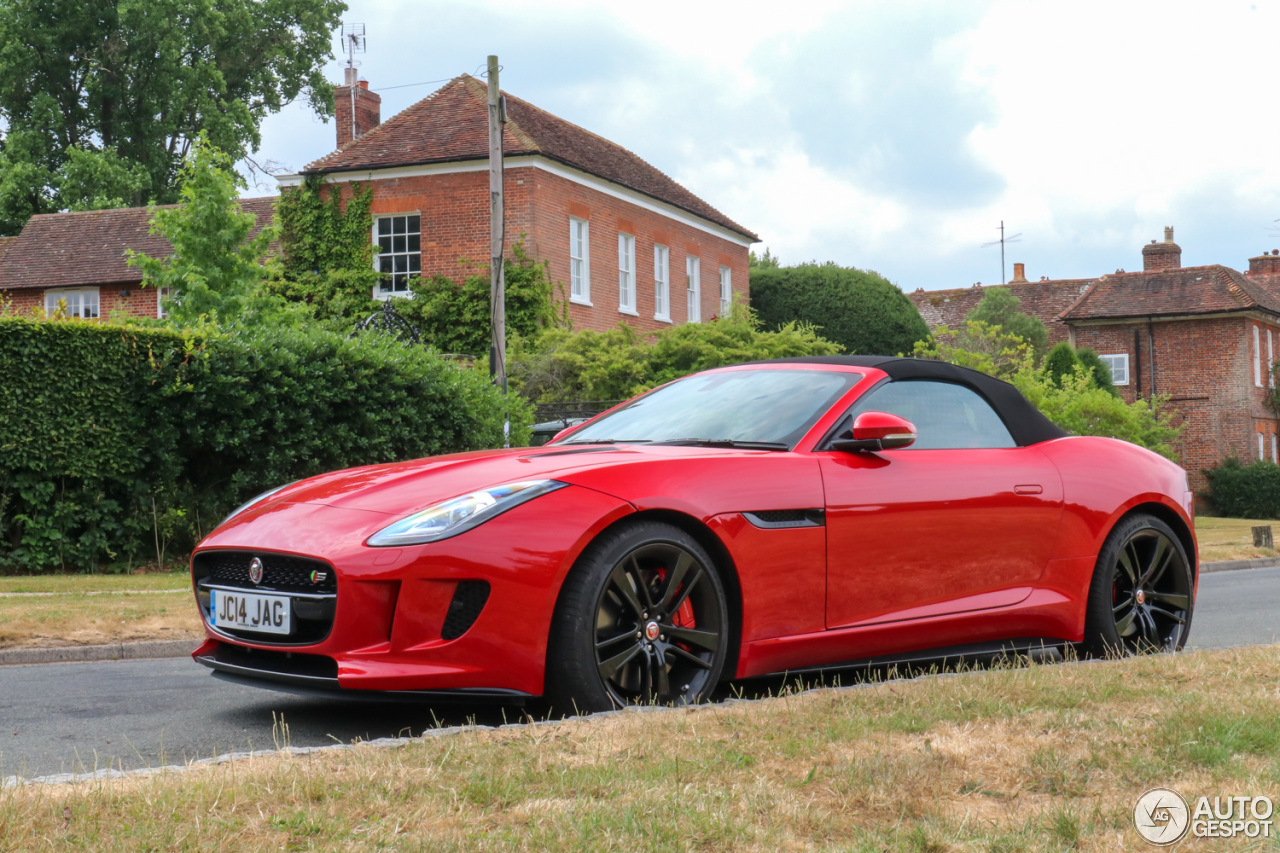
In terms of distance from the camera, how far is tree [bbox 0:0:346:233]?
43.3 metres

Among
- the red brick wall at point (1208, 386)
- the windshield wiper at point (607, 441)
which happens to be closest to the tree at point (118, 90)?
the red brick wall at point (1208, 386)

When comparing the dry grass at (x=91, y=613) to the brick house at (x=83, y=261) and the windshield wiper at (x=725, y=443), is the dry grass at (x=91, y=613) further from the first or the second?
the brick house at (x=83, y=261)

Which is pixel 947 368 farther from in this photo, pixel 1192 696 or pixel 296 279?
pixel 296 279

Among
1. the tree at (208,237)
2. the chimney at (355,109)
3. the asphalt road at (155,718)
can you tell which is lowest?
the asphalt road at (155,718)

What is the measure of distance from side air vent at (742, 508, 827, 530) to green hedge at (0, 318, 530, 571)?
959cm

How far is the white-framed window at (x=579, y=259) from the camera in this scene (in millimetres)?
29812

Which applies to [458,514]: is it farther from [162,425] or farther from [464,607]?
[162,425]

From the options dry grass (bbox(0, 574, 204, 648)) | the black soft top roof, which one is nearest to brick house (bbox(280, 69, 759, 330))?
dry grass (bbox(0, 574, 204, 648))

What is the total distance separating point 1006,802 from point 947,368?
3216 millimetres

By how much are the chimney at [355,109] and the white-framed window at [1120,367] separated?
1156 inches

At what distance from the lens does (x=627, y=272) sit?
107 feet

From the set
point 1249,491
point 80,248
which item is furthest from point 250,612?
point 1249,491

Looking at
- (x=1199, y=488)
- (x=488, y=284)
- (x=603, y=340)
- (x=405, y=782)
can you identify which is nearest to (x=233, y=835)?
(x=405, y=782)

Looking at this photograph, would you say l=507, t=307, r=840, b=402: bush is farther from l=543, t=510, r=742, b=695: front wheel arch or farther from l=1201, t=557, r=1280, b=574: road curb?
l=543, t=510, r=742, b=695: front wheel arch
